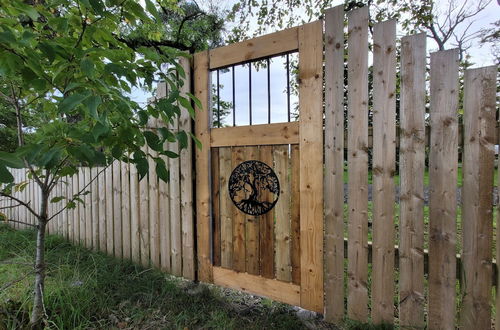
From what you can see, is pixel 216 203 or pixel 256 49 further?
pixel 216 203

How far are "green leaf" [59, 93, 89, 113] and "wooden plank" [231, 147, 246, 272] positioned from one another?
4.29 feet

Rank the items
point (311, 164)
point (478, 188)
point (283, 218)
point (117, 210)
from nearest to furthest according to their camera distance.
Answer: point (478, 188), point (311, 164), point (283, 218), point (117, 210)

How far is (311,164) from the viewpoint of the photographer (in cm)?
189

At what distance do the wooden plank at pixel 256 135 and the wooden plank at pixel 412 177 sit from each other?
0.69 metres

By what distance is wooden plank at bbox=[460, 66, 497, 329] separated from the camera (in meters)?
1.44

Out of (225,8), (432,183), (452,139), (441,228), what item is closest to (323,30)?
(452,139)

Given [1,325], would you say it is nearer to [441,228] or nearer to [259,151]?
[259,151]

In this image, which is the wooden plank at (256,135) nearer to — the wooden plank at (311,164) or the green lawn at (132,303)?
the wooden plank at (311,164)

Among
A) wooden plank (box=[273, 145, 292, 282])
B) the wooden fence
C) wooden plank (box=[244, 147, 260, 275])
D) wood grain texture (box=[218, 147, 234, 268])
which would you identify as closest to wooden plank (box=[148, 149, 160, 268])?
wood grain texture (box=[218, 147, 234, 268])

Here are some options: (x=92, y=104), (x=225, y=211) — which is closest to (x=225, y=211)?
(x=225, y=211)

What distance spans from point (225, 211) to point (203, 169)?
409 millimetres

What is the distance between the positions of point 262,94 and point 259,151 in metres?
0.52

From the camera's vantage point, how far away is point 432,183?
1.58 m

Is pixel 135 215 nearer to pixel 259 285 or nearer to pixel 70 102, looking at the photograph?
pixel 259 285
